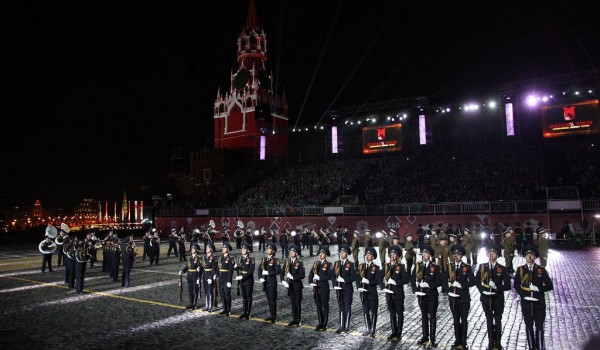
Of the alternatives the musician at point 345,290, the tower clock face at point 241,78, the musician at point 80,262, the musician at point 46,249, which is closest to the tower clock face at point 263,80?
the tower clock face at point 241,78

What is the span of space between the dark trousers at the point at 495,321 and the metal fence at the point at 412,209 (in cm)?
2502

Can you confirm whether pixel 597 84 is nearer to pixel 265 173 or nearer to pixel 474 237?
pixel 474 237

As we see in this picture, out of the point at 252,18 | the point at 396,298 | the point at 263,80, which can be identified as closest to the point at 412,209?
the point at 396,298

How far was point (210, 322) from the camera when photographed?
37.3ft

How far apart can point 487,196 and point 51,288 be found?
32.3m

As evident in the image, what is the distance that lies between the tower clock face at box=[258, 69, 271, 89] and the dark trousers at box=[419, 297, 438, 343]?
7988 cm

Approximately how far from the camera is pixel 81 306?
14016 millimetres

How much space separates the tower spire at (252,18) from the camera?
3514 inches

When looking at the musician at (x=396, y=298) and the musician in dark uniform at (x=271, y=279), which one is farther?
the musician in dark uniform at (x=271, y=279)

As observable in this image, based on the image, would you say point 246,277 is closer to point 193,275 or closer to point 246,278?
point 246,278

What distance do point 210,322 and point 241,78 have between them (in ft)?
264

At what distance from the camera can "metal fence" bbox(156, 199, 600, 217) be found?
30.7m

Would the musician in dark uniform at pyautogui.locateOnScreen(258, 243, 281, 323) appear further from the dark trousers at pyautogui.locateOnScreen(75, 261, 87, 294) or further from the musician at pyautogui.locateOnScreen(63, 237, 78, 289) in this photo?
the musician at pyautogui.locateOnScreen(63, 237, 78, 289)

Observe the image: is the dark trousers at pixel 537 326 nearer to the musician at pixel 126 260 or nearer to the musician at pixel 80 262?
the musician at pixel 126 260
